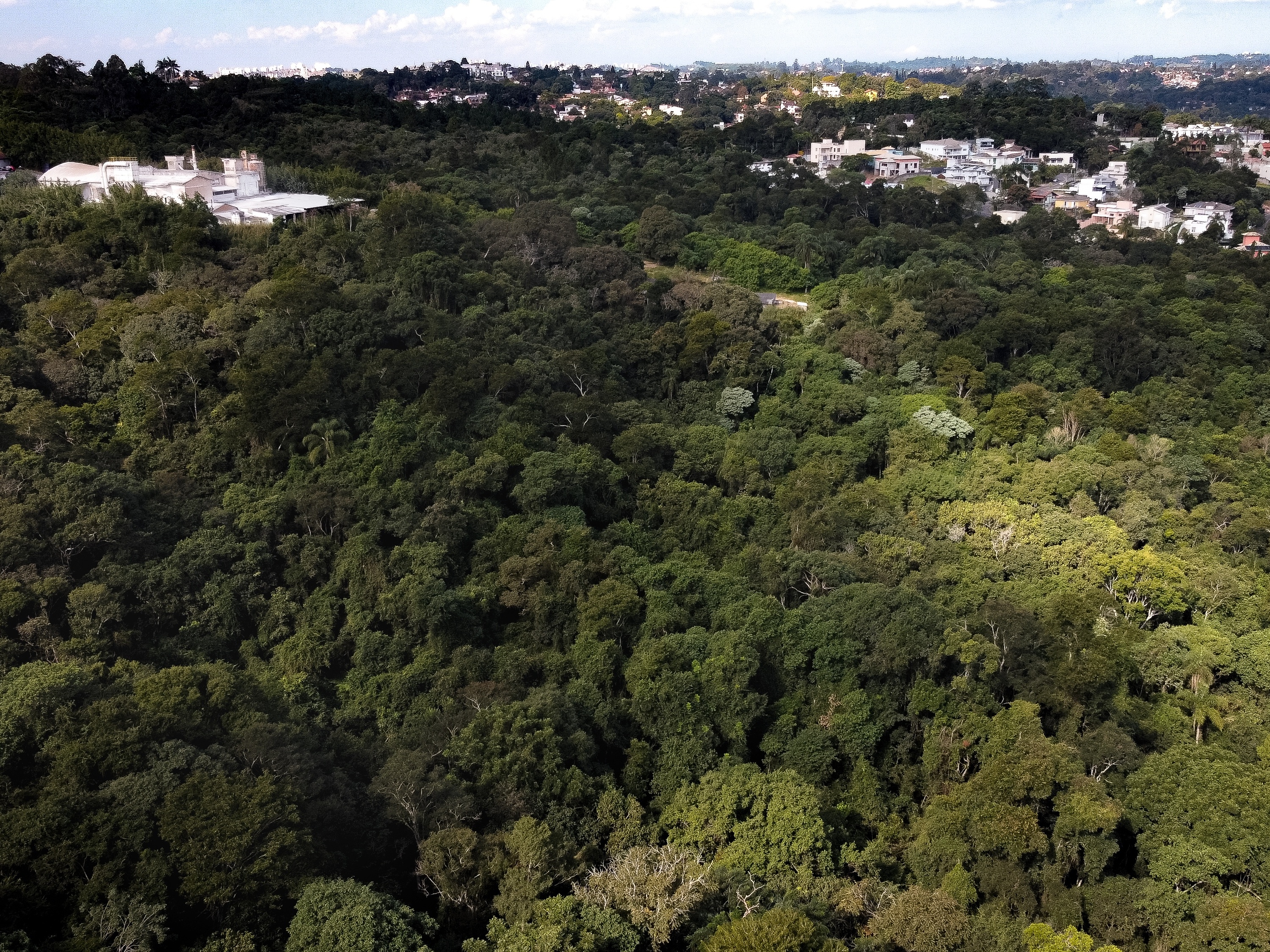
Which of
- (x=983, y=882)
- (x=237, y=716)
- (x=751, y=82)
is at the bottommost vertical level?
(x=983, y=882)

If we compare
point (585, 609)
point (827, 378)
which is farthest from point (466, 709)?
point (827, 378)

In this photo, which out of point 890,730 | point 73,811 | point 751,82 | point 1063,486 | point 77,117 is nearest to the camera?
point 73,811

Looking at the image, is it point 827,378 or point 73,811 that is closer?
point 73,811

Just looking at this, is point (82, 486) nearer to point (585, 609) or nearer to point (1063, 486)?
point (585, 609)

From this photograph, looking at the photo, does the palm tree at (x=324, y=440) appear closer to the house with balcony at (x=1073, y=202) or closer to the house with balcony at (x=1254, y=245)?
A: the house with balcony at (x=1254, y=245)

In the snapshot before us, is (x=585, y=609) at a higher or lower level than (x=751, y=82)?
lower

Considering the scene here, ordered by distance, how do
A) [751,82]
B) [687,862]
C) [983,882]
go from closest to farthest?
[687,862], [983,882], [751,82]

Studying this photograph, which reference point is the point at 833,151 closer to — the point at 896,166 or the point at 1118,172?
the point at 896,166
